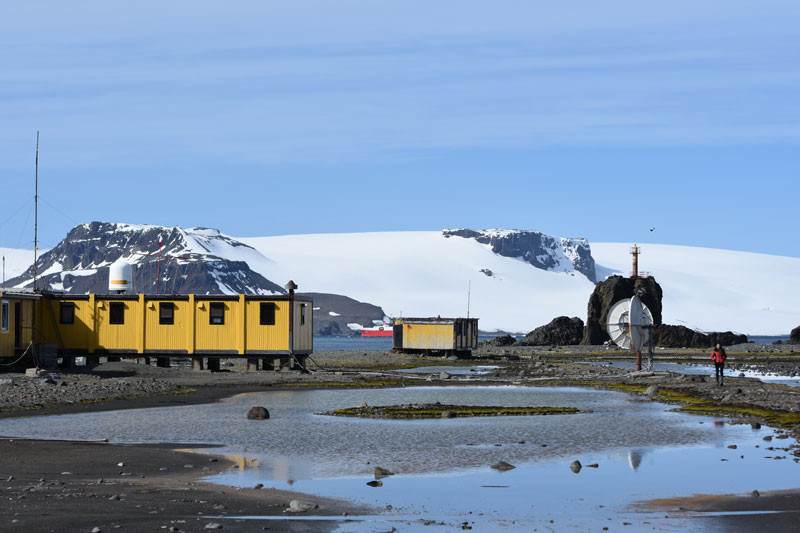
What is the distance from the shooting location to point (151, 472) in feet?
65.1

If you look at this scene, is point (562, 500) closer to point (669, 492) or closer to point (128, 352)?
point (669, 492)

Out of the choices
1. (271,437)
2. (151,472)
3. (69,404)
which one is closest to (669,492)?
(151,472)

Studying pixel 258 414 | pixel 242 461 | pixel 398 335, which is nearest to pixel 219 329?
pixel 258 414

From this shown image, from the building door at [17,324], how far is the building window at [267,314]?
13.0 metres

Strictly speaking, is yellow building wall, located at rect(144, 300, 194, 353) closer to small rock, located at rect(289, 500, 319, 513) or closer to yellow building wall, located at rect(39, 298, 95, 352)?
yellow building wall, located at rect(39, 298, 95, 352)

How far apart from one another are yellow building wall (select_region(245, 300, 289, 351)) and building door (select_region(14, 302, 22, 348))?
1220 centimetres

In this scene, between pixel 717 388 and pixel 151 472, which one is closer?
pixel 151 472

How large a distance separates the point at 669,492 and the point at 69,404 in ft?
81.7

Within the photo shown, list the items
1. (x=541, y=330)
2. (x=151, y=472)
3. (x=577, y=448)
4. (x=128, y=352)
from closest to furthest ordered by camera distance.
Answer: (x=151, y=472) < (x=577, y=448) < (x=128, y=352) < (x=541, y=330)

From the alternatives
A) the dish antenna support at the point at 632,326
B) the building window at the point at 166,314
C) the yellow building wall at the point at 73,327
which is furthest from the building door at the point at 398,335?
the yellow building wall at the point at 73,327

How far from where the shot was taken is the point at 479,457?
2283cm

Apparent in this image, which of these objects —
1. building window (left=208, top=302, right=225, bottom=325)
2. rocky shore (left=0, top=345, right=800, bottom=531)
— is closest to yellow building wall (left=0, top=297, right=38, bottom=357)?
rocky shore (left=0, top=345, right=800, bottom=531)

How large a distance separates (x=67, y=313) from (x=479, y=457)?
41855 millimetres

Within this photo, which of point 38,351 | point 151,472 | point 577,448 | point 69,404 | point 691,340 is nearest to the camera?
point 151,472
